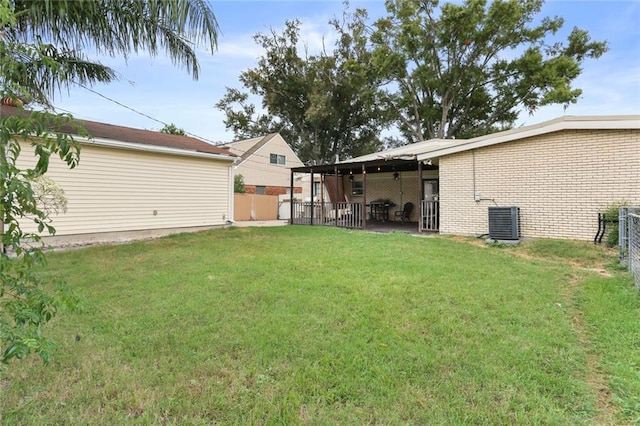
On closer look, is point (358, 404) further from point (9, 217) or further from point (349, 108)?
point (349, 108)

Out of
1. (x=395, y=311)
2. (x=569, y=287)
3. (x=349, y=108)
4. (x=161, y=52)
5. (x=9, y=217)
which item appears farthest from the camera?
(x=349, y=108)

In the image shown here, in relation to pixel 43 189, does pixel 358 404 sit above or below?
below

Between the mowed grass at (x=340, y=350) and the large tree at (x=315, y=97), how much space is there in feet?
80.7

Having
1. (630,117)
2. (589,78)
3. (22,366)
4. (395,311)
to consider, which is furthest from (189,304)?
(589,78)

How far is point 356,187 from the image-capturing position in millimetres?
17297

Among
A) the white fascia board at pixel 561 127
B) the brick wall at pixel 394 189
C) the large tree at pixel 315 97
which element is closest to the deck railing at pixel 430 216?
the white fascia board at pixel 561 127

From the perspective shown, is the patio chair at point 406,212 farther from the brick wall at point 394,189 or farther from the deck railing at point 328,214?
the deck railing at point 328,214

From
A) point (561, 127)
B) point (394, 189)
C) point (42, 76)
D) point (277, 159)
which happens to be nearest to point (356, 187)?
point (394, 189)

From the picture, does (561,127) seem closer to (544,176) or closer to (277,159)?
(544,176)

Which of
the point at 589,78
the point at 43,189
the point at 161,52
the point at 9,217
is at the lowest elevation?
the point at 9,217

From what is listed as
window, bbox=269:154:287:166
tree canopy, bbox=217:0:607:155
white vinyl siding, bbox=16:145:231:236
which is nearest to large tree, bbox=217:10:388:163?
tree canopy, bbox=217:0:607:155

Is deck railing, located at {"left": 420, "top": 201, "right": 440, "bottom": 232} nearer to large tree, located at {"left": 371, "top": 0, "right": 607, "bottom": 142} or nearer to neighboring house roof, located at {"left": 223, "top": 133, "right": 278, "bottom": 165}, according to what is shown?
neighboring house roof, located at {"left": 223, "top": 133, "right": 278, "bottom": 165}

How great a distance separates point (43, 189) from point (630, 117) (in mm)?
12809

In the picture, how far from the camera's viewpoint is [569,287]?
4773 mm
